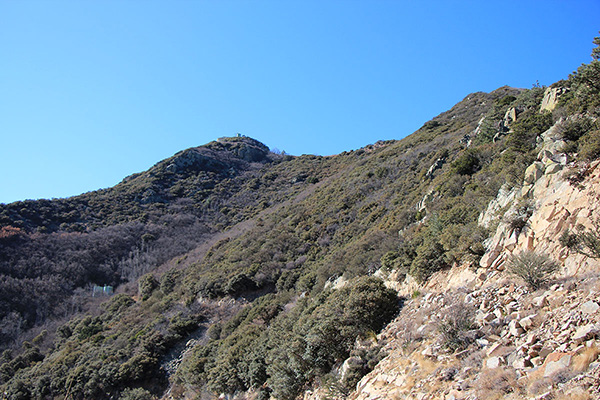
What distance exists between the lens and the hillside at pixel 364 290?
6227mm

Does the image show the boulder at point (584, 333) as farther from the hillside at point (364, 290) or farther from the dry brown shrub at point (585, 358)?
the dry brown shrub at point (585, 358)

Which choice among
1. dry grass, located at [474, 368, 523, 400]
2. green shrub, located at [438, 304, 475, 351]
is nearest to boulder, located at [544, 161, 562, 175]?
green shrub, located at [438, 304, 475, 351]

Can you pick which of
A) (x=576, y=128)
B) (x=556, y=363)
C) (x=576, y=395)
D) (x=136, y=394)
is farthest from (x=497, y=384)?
(x=136, y=394)

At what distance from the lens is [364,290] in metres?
10.4

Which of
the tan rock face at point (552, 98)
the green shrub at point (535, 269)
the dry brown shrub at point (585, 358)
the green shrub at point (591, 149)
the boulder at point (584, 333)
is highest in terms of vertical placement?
the tan rock face at point (552, 98)

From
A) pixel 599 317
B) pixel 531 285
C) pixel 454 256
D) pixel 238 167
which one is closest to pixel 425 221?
pixel 454 256

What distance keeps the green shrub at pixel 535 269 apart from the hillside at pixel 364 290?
0.33ft

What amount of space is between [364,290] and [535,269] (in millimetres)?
4823

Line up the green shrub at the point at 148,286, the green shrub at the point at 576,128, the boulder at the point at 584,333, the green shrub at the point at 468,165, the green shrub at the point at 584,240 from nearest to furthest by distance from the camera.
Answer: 1. the boulder at the point at 584,333
2. the green shrub at the point at 584,240
3. the green shrub at the point at 576,128
4. the green shrub at the point at 468,165
5. the green shrub at the point at 148,286

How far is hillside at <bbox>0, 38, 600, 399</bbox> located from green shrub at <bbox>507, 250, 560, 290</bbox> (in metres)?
0.10

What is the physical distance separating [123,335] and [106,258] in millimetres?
21314

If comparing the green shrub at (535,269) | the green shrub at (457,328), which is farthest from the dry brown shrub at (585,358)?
the green shrub at (535,269)

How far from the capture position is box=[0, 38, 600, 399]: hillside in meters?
6.23

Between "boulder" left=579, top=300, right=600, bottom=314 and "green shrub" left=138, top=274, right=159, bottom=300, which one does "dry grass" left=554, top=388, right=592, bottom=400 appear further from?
"green shrub" left=138, top=274, right=159, bottom=300
